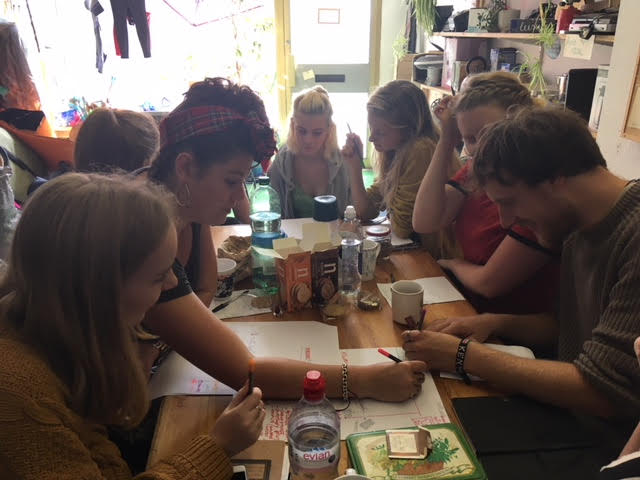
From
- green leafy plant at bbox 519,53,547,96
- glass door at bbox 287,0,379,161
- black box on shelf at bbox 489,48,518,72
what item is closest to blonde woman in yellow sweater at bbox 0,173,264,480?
green leafy plant at bbox 519,53,547,96

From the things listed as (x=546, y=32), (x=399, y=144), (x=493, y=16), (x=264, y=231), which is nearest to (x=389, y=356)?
(x=264, y=231)

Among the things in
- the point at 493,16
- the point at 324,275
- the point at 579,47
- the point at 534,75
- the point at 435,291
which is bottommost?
the point at 435,291

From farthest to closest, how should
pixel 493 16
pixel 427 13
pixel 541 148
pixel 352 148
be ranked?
pixel 427 13 < pixel 493 16 < pixel 352 148 < pixel 541 148

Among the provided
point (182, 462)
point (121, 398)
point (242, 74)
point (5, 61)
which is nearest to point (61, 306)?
point (121, 398)

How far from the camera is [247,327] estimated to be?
1.33 metres

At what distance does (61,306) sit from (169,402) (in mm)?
386

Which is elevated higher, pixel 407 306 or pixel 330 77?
pixel 330 77

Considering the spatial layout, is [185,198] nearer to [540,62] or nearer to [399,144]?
[399,144]

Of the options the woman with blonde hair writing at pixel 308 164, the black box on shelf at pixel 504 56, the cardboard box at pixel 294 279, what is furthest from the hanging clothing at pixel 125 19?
the cardboard box at pixel 294 279

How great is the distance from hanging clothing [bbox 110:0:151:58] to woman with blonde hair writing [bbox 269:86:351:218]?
1451mm

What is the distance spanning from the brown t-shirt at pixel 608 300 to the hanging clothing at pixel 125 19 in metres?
3.06

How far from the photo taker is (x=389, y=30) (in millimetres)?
4805

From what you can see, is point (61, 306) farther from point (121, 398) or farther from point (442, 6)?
point (442, 6)

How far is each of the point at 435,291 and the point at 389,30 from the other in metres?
3.96
